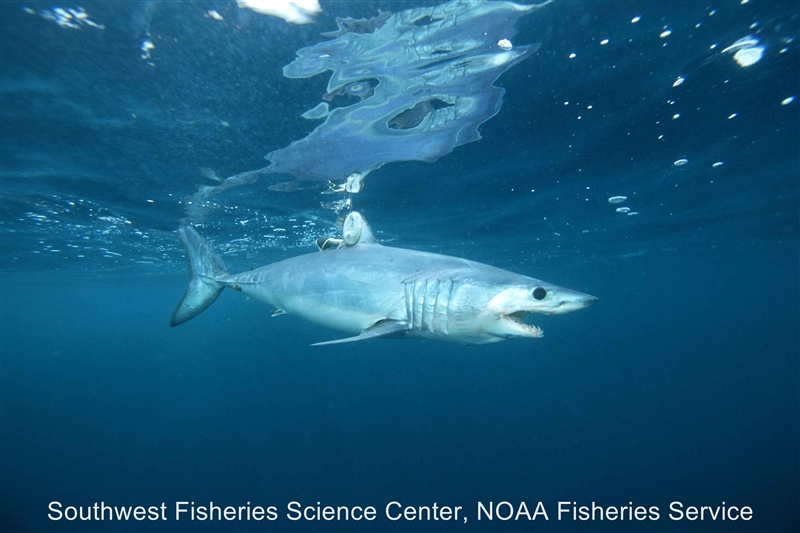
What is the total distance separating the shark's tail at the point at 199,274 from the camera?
732 cm

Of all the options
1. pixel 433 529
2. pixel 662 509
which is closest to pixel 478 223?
pixel 433 529

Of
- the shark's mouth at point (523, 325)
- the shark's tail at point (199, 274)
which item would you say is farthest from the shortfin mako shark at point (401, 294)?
the shark's tail at point (199, 274)

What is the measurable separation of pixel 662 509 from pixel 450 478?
9.73 metres

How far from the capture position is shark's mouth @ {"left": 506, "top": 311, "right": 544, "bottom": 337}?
3.41 metres

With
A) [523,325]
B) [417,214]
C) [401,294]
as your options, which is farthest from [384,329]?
[417,214]

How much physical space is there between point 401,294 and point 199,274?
5.01 m

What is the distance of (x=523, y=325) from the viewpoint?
11.7 feet

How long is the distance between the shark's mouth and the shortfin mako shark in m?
0.01

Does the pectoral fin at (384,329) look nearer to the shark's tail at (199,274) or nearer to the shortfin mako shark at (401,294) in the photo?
the shortfin mako shark at (401,294)

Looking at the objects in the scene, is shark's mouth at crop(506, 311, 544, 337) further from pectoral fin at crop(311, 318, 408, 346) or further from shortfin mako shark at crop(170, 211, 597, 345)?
pectoral fin at crop(311, 318, 408, 346)

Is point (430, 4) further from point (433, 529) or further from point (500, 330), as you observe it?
point (433, 529)

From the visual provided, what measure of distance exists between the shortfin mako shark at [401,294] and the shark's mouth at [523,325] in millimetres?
10

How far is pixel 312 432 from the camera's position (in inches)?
1208

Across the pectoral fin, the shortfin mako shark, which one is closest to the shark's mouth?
the shortfin mako shark
